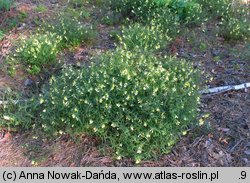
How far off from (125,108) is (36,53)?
182 cm

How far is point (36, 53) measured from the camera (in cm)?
517

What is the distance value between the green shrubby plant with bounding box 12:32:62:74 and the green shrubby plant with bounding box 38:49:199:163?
957 millimetres

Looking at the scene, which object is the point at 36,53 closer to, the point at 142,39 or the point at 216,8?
the point at 142,39

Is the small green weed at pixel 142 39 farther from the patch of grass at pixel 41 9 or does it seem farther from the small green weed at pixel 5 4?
the small green weed at pixel 5 4

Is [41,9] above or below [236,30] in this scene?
above

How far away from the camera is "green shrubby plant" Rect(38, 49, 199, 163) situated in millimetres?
4027

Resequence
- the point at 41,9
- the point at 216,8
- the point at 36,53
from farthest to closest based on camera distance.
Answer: the point at 216,8, the point at 41,9, the point at 36,53

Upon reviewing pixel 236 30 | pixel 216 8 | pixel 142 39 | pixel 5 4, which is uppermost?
pixel 5 4

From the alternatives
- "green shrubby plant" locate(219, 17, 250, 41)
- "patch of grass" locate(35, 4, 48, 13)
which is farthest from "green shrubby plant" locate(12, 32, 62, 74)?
"green shrubby plant" locate(219, 17, 250, 41)

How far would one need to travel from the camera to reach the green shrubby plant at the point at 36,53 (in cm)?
518

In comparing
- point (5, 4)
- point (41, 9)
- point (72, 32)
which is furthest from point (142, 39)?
point (5, 4)

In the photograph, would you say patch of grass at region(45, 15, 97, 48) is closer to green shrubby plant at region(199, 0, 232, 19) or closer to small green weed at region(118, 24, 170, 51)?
small green weed at region(118, 24, 170, 51)

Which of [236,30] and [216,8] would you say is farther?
[216,8]

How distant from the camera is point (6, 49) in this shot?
563 centimetres
